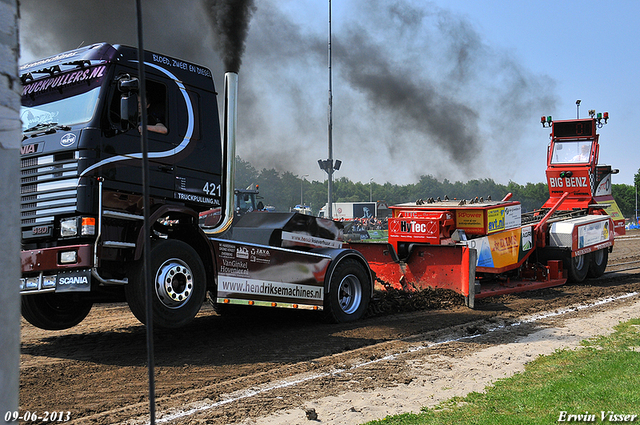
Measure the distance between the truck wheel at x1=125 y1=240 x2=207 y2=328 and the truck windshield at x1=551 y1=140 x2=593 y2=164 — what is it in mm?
11548

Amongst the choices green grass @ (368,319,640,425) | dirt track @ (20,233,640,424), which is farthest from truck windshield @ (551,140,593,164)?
green grass @ (368,319,640,425)

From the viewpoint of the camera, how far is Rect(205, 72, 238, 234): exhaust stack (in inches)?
251

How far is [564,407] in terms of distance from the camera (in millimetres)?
4094

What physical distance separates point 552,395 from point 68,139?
4.95 m

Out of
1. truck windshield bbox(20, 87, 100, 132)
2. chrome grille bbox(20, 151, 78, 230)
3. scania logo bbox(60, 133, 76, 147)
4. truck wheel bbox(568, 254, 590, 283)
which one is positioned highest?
truck windshield bbox(20, 87, 100, 132)

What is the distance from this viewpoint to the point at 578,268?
40.8 feet

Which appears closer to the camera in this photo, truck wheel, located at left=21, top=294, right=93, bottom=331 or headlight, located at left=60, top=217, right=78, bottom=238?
headlight, located at left=60, top=217, right=78, bottom=238

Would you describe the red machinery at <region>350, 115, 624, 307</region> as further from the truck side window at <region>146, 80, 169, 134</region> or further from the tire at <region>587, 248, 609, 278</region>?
the truck side window at <region>146, 80, 169, 134</region>

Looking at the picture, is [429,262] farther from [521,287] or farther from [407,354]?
[407,354]

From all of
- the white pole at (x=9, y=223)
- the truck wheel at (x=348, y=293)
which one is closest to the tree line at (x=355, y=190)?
the truck wheel at (x=348, y=293)

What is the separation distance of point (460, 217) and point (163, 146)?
6.29m

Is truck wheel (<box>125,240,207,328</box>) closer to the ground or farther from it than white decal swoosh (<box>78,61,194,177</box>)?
closer to the ground

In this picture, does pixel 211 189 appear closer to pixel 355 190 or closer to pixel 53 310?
pixel 53 310

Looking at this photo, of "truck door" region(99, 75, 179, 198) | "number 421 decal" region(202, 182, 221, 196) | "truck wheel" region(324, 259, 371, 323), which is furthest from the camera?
"truck wheel" region(324, 259, 371, 323)
